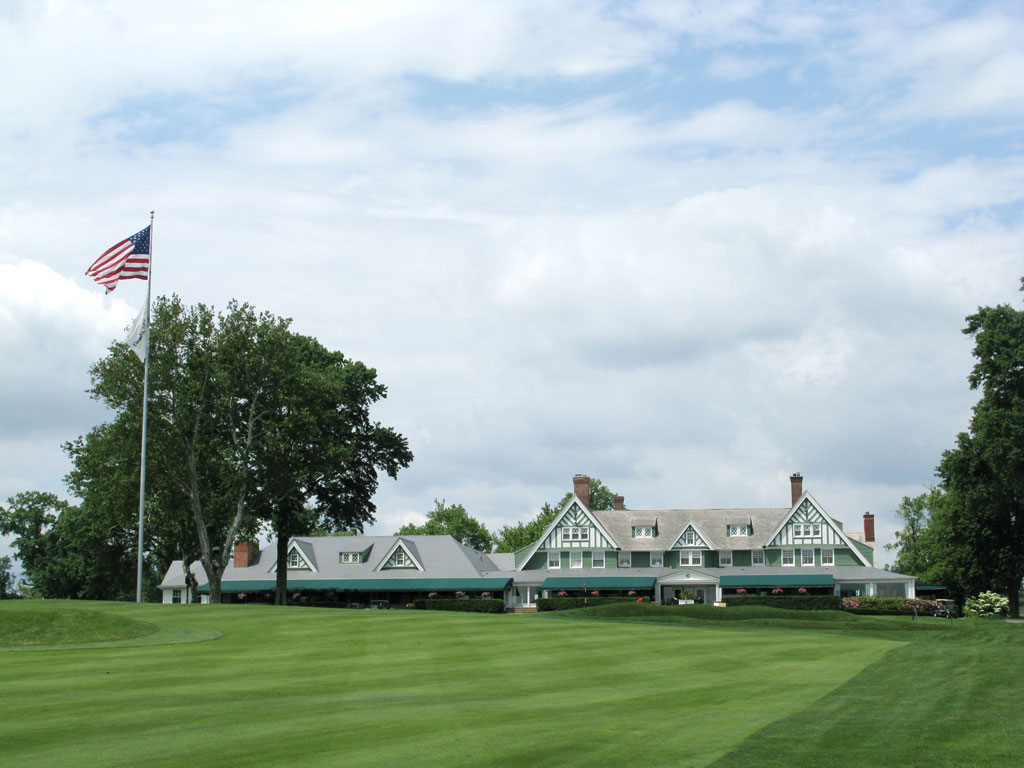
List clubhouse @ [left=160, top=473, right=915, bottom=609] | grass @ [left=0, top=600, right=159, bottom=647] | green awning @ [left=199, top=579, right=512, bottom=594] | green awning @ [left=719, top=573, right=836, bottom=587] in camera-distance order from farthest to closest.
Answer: clubhouse @ [left=160, top=473, right=915, bottom=609], green awning @ [left=199, top=579, right=512, bottom=594], green awning @ [left=719, top=573, right=836, bottom=587], grass @ [left=0, top=600, right=159, bottom=647]

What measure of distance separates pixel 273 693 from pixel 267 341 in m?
43.2

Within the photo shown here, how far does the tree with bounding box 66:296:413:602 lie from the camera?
57.9 m

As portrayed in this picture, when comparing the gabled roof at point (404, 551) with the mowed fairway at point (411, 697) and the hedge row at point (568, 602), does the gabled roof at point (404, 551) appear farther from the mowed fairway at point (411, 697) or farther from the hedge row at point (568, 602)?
the mowed fairway at point (411, 697)

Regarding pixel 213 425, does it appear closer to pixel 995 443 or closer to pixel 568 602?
pixel 568 602

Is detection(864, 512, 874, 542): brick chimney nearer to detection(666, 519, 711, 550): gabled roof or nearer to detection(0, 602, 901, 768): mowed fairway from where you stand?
detection(666, 519, 711, 550): gabled roof

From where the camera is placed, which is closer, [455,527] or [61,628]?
[61,628]

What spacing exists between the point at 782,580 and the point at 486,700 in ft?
213

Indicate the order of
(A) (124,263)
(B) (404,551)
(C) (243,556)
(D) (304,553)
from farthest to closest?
(C) (243,556), (D) (304,553), (B) (404,551), (A) (124,263)

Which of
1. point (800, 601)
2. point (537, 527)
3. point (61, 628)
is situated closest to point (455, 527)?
point (537, 527)

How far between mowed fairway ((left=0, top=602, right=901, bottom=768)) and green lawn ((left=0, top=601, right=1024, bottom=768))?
0.06 metres

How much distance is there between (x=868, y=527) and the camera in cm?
9131

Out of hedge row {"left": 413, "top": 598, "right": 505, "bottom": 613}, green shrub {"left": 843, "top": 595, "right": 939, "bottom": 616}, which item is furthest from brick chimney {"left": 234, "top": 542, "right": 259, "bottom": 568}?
green shrub {"left": 843, "top": 595, "right": 939, "bottom": 616}

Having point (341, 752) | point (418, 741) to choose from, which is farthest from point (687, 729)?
point (341, 752)

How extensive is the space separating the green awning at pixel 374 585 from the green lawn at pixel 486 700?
46.6 metres
